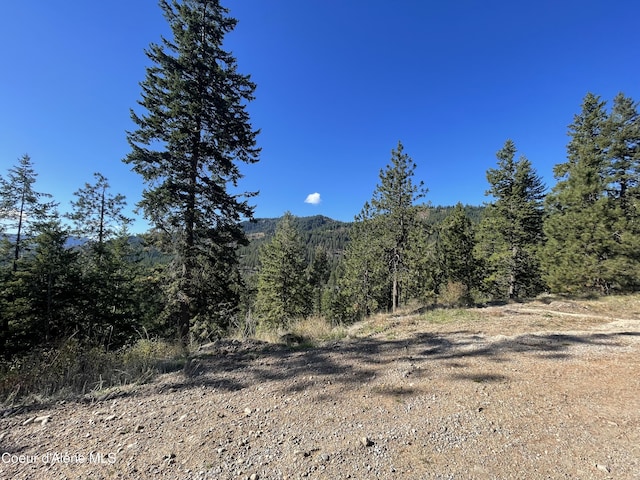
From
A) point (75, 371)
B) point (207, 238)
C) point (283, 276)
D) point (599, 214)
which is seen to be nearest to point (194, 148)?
point (207, 238)

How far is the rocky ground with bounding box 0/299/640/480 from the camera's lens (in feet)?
7.64

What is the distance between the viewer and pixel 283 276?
22.2 m

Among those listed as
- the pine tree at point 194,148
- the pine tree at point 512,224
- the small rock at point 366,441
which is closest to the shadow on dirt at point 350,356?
the small rock at point 366,441

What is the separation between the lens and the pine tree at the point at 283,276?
72.6 ft

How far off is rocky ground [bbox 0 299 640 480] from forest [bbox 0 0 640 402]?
155 cm

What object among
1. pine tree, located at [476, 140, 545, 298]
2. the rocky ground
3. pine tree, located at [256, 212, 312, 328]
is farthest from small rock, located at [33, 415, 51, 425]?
pine tree, located at [476, 140, 545, 298]

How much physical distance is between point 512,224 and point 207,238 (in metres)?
19.9

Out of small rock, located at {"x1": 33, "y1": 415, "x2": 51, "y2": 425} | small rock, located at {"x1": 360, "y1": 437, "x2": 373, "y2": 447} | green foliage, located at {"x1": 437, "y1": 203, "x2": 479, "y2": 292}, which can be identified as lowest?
small rock, located at {"x1": 33, "y1": 415, "x2": 51, "y2": 425}

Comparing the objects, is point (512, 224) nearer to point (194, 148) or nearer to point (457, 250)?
point (457, 250)

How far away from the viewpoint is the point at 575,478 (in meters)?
2.09

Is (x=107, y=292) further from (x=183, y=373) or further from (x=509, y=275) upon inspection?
(x=509, y=275)

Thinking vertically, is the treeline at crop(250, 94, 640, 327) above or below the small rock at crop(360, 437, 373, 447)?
above

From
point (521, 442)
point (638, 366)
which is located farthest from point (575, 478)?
point (638, 366)

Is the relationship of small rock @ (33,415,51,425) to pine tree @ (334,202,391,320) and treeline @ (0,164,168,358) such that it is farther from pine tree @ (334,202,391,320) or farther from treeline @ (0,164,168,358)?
pine tree @ (334,202,391,320)
